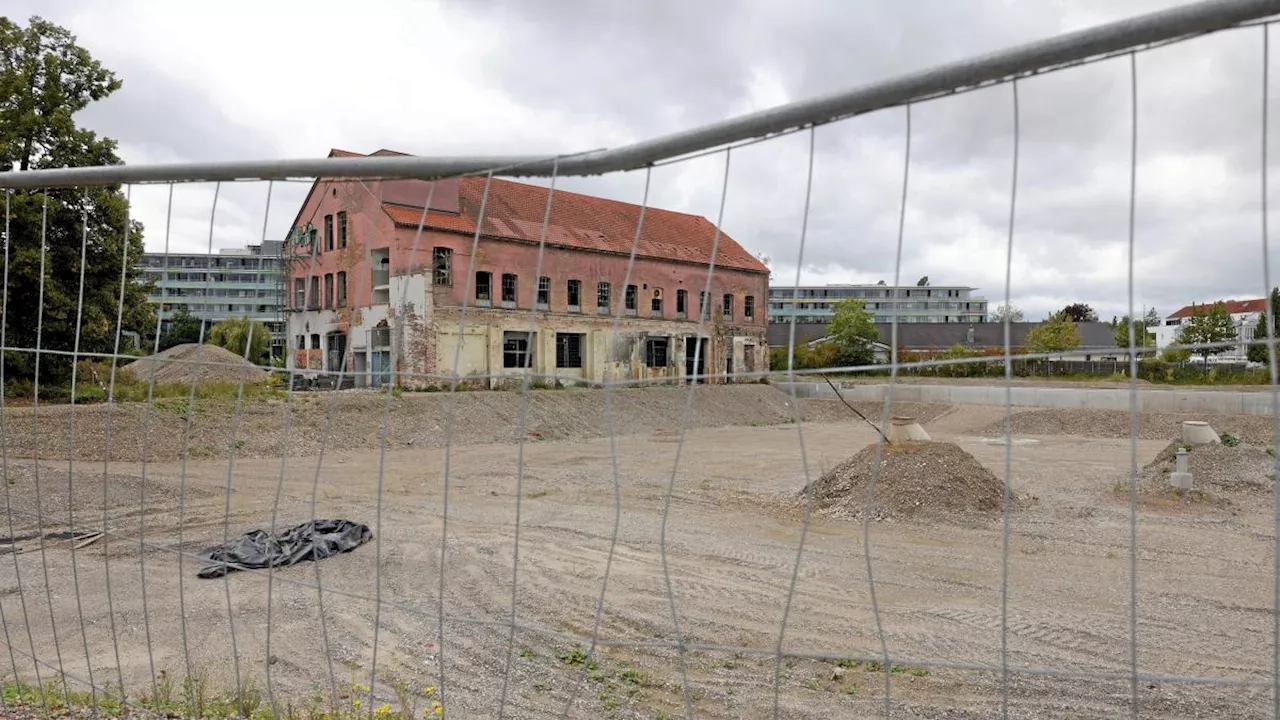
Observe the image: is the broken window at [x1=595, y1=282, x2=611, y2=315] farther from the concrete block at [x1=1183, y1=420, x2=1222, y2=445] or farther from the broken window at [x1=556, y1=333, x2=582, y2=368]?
the concrete block at [x1=1183, y1=420, x2=1222, y2=445]

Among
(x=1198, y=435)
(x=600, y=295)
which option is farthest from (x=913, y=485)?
(x=600, y=295)

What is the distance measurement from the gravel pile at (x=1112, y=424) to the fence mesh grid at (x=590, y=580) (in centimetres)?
1187

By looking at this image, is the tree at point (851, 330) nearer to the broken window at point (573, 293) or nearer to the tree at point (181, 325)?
the broken window at point (573, 293)

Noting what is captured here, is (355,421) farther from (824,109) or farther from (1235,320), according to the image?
(824,109)

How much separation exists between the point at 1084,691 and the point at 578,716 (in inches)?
140

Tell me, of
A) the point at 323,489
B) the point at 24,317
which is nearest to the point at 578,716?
the point at 323,489

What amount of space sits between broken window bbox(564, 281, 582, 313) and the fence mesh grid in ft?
0.61

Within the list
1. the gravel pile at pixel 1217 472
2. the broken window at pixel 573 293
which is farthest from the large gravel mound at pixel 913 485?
the broken window at pixel 573 293

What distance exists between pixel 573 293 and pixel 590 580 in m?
3.20

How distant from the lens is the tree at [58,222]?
14.5 metres

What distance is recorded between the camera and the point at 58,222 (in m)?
14.4

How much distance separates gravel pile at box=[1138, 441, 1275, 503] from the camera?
14484 mm

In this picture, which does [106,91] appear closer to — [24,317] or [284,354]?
[24,317]

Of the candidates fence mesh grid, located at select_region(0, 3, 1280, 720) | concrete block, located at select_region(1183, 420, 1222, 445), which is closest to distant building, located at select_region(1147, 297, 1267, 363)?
fence mesh grid, located at select_region(0, 3, 1280, 720)
